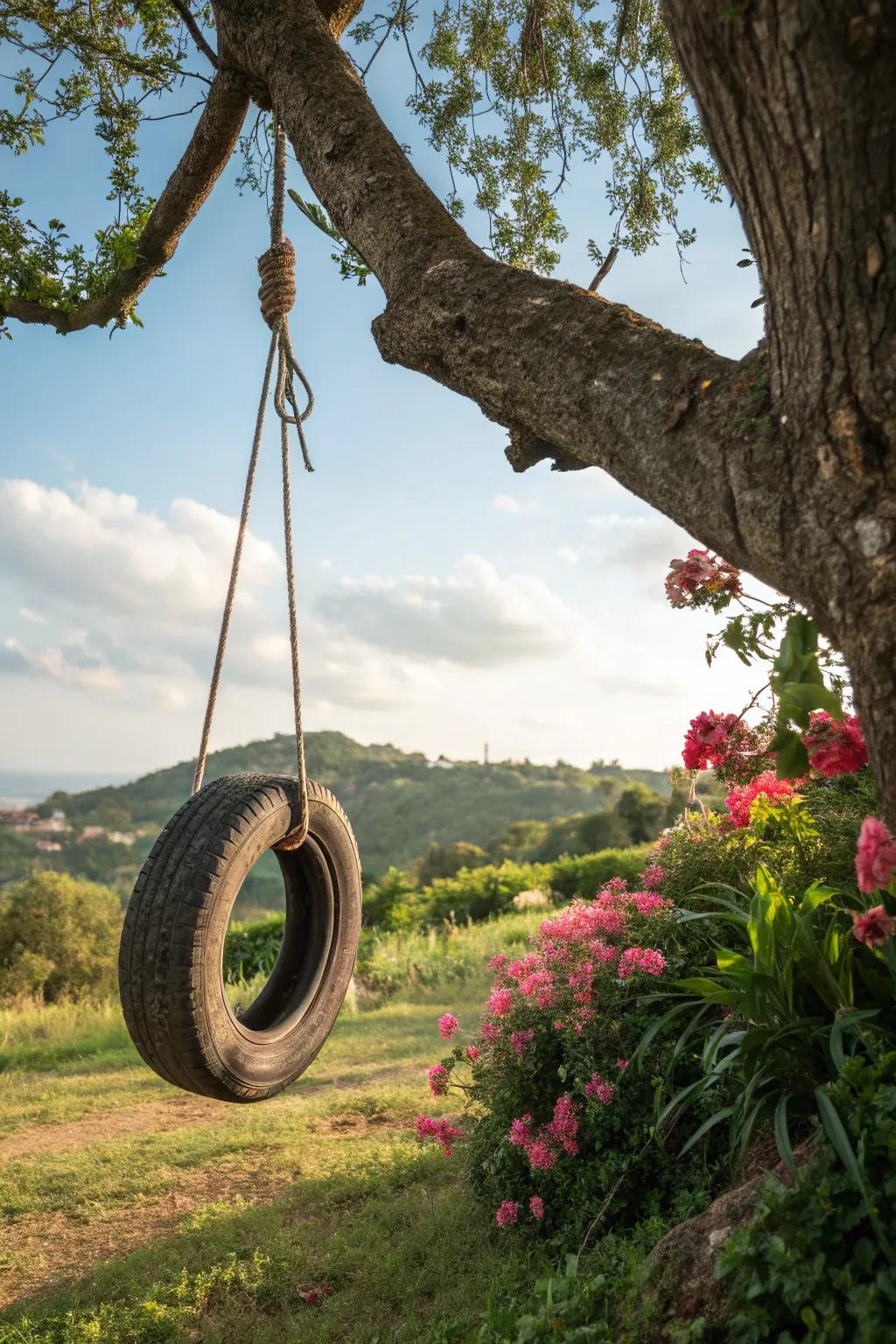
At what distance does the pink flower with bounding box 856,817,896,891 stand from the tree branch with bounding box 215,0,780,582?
1.69 feet

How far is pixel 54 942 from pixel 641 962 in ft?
27.5

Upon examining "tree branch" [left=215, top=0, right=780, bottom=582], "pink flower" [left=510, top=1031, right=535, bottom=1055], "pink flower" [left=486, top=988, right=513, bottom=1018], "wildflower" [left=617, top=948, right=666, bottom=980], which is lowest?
"pink flower" [left=510, top=1031, right=535, bottom=1055]

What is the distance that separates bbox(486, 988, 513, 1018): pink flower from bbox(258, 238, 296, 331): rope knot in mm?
2652

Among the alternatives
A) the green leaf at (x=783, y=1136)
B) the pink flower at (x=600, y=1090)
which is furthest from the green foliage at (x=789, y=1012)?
the pink flower at (x=600, y=1090)

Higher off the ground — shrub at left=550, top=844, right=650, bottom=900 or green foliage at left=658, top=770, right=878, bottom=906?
green foliage at left=658, top=770, right=878, bottom=906

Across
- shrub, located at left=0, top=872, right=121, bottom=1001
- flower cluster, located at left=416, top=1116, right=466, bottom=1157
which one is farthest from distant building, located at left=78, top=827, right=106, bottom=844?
flower cluster, located at left=416, top=1116, right=466, bottom=1157

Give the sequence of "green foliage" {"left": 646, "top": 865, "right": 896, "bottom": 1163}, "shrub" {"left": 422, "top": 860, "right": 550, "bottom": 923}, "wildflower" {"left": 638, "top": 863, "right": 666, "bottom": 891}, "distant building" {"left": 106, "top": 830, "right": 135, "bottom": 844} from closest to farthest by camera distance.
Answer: "green foliage" {"left": 646, "top": 865, "right": 896, "bottom": 1163} < "wildflower" {"left": 638, "top": 863, "right": 666, "bottom": 891} < "shrub" {"left": 422, "top": 860, "right": 550, "bottom": 923} < "distant building" {"left": 106, "top": 830, "right": 135, "bottom": 844}

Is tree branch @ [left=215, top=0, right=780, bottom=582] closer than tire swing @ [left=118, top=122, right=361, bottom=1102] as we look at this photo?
Yes

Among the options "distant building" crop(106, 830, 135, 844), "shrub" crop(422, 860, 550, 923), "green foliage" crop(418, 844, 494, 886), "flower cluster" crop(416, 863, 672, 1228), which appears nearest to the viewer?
"flower cluster" crop(416, 863, 672, 1228)

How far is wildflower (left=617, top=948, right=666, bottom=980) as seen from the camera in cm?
306

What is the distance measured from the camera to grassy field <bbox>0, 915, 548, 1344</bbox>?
2.85 meters

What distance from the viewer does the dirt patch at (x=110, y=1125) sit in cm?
469

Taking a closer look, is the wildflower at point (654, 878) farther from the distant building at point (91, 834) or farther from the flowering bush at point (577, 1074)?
Answer: the distant building at point (91, 834)

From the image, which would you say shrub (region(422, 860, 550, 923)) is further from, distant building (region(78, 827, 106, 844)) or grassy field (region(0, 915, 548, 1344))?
distant building (region(78, 827, 106, 844))
